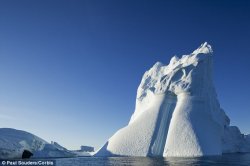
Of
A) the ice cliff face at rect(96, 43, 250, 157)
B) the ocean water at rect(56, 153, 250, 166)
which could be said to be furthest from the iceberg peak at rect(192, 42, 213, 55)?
the ocean water at rect(56, 153, 250, 166)

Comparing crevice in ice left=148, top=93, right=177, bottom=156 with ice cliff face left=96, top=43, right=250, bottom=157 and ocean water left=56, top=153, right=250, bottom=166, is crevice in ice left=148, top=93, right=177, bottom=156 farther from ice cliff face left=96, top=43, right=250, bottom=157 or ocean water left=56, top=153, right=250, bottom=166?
ocean water left=56, top=153, right=250, bottom=166

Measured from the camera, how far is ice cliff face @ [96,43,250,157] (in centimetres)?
6725

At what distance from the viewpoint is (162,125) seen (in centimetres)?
7531

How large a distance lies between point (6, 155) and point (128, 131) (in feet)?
112

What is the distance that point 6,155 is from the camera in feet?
149

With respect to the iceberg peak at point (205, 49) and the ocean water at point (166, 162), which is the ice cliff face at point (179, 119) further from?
the ocean water at point (166, 162)

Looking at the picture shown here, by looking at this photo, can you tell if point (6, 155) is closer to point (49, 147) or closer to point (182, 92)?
point (49, 147)

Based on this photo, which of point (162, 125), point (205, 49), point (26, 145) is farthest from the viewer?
point (205, 49)

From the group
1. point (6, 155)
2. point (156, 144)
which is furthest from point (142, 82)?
point (6, 155)

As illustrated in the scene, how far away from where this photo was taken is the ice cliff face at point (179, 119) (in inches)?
2648

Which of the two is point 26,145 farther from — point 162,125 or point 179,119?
point 179,119

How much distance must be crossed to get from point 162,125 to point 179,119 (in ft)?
16.8

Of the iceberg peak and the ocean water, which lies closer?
the ocean water

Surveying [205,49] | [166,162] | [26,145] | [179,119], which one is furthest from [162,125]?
[26,145]
